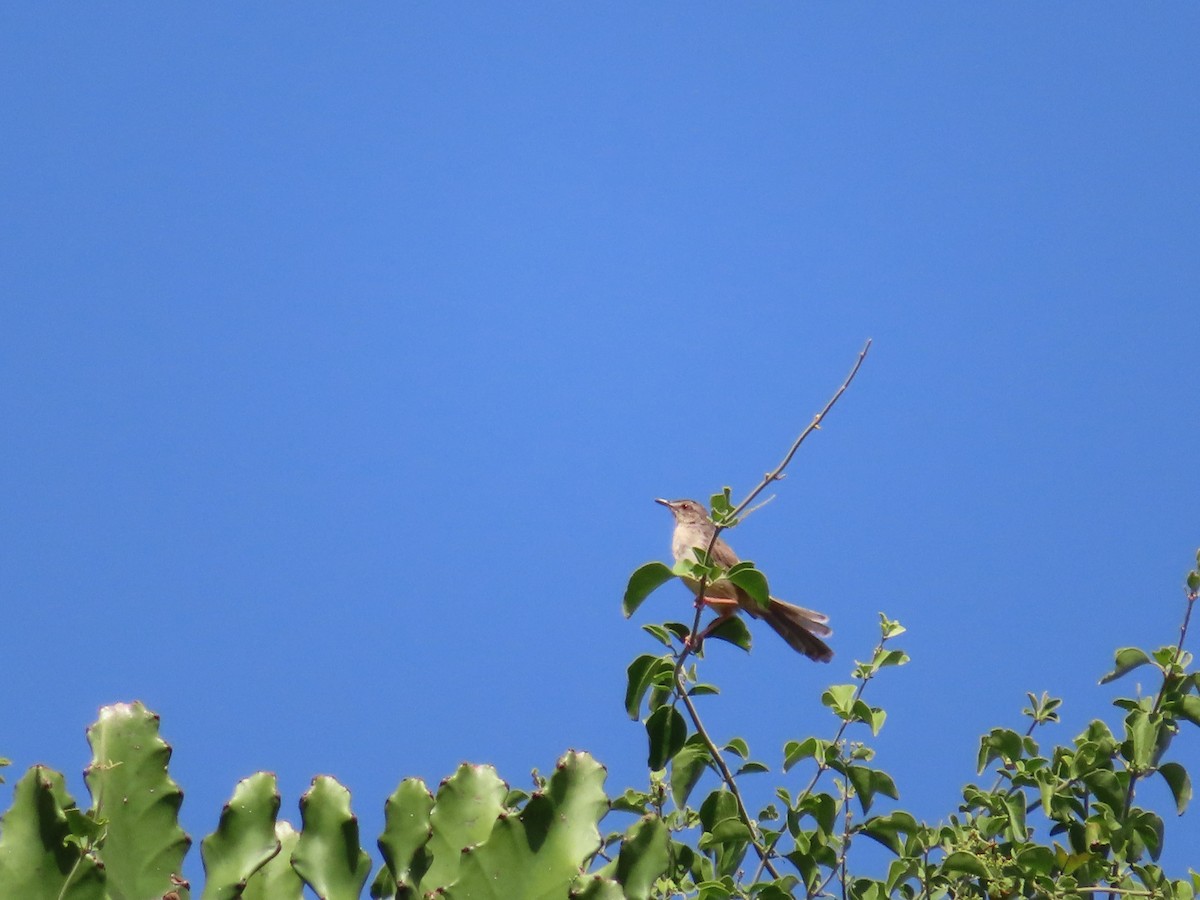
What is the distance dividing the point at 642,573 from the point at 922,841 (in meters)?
1.58

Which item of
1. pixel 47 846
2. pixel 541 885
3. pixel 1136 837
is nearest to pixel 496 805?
pixel 541 885

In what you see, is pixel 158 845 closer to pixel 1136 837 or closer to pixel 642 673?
pixel 642 673

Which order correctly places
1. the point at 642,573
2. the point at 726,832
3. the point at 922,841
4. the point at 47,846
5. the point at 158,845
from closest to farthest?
the point at 47,846
the point at 158,845
the point at 642,573
the point at 726,832
the point at 922,841

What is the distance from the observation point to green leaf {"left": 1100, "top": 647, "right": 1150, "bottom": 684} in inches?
191

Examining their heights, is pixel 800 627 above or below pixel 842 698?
above

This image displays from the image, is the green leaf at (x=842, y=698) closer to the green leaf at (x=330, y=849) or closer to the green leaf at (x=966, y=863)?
the green leaf at (x=966, y=863)

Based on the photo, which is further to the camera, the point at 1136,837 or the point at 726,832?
the point at 1136,837

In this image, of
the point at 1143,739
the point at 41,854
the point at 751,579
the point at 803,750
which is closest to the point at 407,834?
the point at 41,854

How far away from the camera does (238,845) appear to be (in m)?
3.10

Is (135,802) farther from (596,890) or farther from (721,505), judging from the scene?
(721,505)

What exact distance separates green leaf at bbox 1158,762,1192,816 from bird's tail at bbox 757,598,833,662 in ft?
7.31

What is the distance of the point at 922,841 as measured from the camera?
183 inches

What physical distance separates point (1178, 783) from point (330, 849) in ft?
11.1

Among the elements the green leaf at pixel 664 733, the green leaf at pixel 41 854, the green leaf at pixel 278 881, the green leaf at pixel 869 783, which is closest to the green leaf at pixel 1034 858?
the green leaf at pixel 869 783
